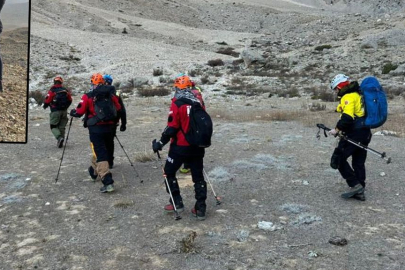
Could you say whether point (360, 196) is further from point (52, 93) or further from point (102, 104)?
point (52, 93)

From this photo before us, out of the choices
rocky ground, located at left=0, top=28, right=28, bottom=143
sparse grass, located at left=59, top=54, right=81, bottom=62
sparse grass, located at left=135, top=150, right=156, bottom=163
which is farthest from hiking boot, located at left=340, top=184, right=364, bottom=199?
sparse grass, located at left=59, top=54, right=81, bottom=62

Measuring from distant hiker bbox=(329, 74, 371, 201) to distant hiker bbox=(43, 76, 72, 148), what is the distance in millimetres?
6881

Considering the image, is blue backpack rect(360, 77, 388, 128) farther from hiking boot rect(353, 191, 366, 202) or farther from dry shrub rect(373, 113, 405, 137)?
dry shrub rect(373, 113, 405, 137)

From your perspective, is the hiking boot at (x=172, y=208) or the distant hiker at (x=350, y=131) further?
the distant hiker at (x=350, y=131)

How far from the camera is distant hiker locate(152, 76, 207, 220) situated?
6016 millimetres

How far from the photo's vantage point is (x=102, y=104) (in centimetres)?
737

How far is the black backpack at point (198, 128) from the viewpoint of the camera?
19.3ft

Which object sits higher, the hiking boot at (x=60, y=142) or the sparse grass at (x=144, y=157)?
the sparse grass at (x=144, y=157)

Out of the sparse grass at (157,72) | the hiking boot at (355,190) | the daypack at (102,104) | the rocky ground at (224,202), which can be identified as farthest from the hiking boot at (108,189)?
the sparse grass at (157,72)

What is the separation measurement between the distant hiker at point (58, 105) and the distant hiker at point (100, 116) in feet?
12.2

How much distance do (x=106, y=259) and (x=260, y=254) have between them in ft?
5.89

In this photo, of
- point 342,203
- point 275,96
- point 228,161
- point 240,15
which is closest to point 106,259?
point 342,203

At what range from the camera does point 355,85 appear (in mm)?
6586

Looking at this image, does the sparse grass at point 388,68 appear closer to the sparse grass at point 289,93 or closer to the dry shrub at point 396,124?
the sparse grass at point 289,93
